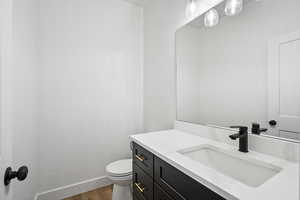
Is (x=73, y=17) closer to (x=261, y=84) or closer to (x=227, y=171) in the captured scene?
(x=261, y=84)

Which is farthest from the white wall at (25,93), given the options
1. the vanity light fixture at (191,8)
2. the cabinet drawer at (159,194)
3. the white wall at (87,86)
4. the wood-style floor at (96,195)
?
the vanity light fixture at (191,8)

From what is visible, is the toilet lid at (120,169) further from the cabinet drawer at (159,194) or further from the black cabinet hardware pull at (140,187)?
the cabinet drawer at (159,194)

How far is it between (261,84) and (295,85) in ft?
0.53

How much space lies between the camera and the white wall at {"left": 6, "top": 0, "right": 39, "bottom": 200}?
41.3 inches

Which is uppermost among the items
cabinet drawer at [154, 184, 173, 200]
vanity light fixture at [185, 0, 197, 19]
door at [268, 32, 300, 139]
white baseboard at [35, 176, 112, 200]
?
vanity light fixture at [185, 0, 197, 19]

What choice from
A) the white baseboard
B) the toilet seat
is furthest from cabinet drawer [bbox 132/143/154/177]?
the white baseboard

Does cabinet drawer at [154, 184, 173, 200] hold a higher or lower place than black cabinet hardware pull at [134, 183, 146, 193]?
higher

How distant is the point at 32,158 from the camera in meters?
1.42

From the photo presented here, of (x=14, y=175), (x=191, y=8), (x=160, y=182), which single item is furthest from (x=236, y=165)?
(x=191, y=8)

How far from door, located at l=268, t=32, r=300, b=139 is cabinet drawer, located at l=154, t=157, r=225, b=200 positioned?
0.63 metres

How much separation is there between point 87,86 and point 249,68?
68.2 inches

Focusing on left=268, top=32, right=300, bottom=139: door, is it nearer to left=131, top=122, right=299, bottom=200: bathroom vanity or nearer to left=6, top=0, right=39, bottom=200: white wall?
left=131, top=122, right=299, bottom=200: bathroom vanity

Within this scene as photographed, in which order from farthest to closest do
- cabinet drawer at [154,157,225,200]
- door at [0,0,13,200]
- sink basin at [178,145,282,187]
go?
sink basin at [178,145,282,187] < cabinet drawer at [154,157,225,200] < door at [0,0,13,200]

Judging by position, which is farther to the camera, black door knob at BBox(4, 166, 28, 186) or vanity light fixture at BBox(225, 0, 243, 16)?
vanity light fixture at BBox(225, 0, 243, 16)
